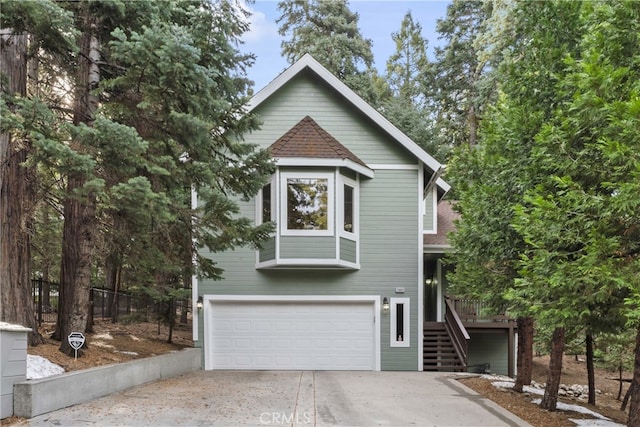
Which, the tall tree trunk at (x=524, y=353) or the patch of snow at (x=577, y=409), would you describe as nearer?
the patch of snow at (x=577, y=409)

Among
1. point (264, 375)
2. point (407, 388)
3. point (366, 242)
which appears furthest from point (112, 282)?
point (407, 388)

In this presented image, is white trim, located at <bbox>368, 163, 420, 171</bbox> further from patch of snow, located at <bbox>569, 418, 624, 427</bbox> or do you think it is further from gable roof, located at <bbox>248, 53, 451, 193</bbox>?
patch of snow, located at <bbox>569, 418, 624, 427</bbox>

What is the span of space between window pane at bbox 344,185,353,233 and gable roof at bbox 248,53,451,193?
1.81 m

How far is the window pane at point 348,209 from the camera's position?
10.7 meters

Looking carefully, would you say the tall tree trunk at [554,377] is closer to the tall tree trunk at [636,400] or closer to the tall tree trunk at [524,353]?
the tall tree trunk at [524,353]

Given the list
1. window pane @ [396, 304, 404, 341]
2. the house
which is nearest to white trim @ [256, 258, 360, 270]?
the house

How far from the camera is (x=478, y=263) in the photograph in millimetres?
7797

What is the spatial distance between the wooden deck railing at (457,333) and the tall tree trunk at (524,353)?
191 cm

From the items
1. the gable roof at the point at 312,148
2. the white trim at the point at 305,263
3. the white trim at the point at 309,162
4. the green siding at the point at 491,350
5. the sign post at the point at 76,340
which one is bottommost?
the green siding at the point at 491,350

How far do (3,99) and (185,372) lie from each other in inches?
250

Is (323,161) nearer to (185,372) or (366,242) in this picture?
(366,242)

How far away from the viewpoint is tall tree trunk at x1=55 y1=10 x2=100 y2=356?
7.20 meters

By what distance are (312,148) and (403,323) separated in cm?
479

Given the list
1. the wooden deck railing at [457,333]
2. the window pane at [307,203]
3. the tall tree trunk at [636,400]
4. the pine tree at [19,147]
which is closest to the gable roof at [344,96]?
the window pane at [307,203]
